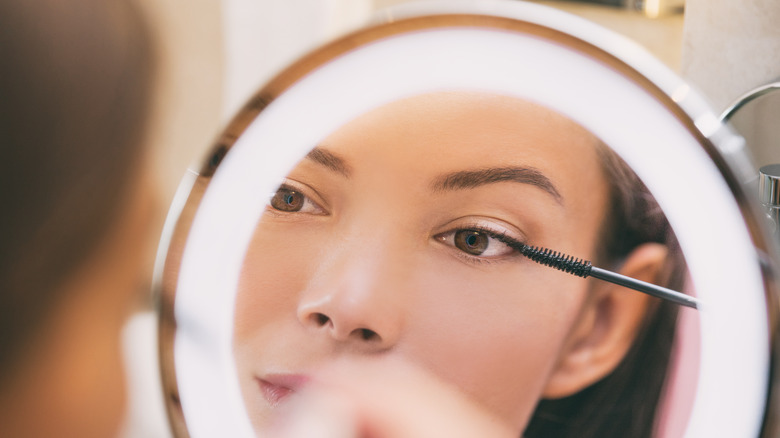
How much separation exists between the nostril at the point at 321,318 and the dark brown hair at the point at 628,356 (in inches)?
5.4

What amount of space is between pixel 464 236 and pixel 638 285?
0.33 feet

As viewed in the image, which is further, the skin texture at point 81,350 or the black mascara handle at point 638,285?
the skin texture at point 81,350

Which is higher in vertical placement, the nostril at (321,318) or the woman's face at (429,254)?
the woman's face at (429,254)

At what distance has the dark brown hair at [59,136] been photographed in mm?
511

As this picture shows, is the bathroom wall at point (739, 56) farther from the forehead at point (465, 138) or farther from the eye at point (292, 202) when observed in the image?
the eye at point (292, 202)

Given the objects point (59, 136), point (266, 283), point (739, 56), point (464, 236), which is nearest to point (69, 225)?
point (59, 136)

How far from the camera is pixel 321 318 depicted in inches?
14.8

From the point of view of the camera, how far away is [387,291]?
1.23 ft

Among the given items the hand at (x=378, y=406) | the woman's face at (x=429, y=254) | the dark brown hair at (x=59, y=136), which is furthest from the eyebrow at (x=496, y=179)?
the dark brown hair at (x=59, y=136)

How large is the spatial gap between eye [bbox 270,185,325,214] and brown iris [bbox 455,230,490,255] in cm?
8

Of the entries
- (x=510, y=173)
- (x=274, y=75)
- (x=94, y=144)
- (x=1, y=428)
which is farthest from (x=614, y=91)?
(x=1, y=428)

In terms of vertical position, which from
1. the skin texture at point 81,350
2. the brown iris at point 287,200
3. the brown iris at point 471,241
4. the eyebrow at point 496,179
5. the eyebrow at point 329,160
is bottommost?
the skin texture at point 81,350

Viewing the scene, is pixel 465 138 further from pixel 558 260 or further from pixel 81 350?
pixel 81 350

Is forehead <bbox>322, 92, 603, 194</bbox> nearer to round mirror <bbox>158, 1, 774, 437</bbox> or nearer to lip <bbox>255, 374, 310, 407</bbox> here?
round mirror <bbox>158, 1, 774, 437</bbox>
